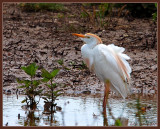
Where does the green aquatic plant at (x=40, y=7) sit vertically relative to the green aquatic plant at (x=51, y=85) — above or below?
above

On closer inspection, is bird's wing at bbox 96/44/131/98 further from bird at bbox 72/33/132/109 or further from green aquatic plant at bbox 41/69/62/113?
green aquatic plant at bbox 41/69/62/113

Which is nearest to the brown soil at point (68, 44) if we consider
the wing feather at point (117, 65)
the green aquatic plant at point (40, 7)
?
the green aquatic plant at point (40, 7)

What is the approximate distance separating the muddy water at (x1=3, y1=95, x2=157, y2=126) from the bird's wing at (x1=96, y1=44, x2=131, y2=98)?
0.32 m

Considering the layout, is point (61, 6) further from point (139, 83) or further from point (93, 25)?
point (139, 83)

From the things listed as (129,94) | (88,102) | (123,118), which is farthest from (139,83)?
(123,118)

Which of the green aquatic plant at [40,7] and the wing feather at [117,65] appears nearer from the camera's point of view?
the wing feather at [117,65]

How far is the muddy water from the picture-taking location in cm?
591

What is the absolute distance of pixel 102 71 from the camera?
6.86 metres

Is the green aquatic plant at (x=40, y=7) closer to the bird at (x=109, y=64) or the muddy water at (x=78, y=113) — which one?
the muddy water at (x=78, y=113)

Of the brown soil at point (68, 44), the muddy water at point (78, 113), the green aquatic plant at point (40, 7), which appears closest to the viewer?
the muddy water at point (78, 113)

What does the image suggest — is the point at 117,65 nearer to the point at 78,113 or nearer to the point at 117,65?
the point at 117,65

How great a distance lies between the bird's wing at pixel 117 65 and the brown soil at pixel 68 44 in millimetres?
974

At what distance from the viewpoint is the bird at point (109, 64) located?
22.0 ft

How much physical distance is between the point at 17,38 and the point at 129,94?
4288mm
